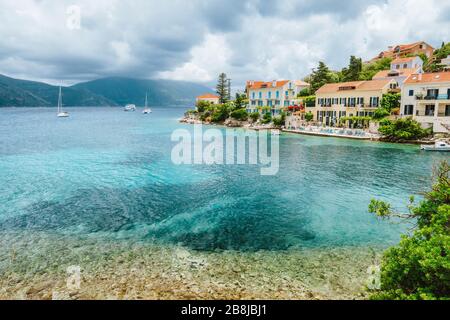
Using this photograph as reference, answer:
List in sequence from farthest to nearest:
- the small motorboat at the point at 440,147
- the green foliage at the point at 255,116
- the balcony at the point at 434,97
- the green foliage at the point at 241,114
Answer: the green foliage at the point at 241,114 < the green foliage at the point at 255,116 < the balcony at the point at 434,97 < the small motorboat at the point at 440,147

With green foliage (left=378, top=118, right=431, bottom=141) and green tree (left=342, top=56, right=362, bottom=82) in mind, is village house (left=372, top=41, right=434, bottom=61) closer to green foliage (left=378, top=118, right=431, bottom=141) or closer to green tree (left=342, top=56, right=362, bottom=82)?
green tree (left=342, top=56, right=362, bottom=82)

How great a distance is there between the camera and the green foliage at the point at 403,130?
46.3 m

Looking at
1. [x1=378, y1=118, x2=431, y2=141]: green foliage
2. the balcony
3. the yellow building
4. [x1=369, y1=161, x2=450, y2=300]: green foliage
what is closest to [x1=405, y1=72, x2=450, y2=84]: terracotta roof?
the balcony

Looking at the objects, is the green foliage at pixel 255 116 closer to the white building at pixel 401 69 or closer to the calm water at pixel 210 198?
the white building at pixel 401 69

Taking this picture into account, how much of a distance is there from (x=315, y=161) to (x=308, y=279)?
24.8 metres

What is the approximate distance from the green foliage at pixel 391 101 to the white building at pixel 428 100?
282cm

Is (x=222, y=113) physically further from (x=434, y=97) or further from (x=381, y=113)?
(x=434, y=97)

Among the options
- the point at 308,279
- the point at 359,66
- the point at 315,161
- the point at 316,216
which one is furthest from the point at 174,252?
the point at 359,66

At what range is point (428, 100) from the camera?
1833 inches

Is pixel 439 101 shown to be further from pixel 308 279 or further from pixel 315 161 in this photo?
pixel 308 279

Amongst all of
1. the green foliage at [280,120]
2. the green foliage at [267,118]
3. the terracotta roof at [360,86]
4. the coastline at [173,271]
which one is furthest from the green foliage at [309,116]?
the coastline at [173,271]

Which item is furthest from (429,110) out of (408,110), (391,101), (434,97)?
(391,101)

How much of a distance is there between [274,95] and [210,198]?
209 ft
